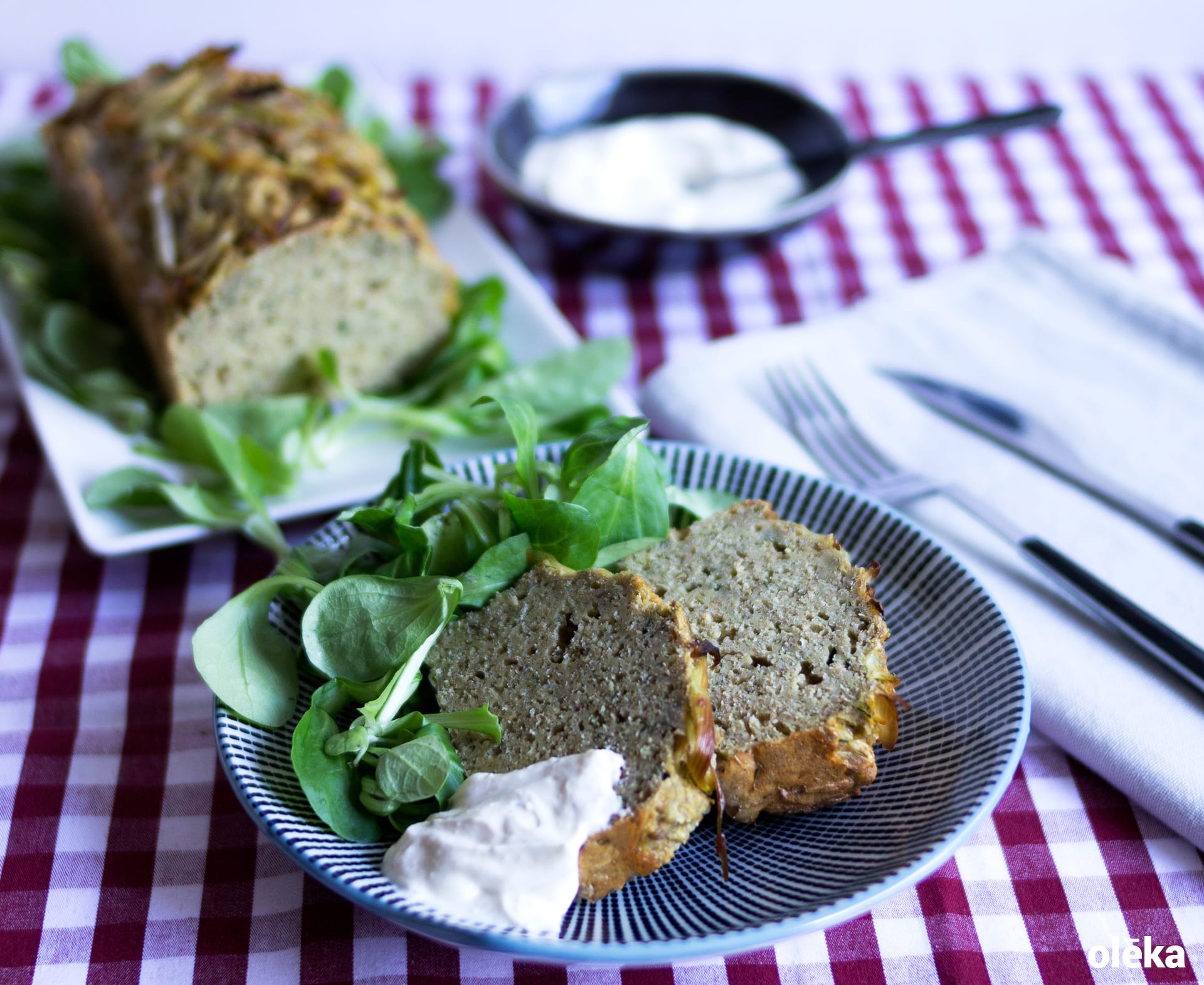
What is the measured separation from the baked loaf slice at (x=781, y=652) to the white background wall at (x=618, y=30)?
11.6 ft

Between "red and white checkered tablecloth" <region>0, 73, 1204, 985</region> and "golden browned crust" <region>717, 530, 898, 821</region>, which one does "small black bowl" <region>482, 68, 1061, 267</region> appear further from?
"golden browned crust" <region>717, 530, 898, 821</region>

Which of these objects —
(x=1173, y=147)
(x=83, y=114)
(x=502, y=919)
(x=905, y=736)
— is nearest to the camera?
(x=502, y=919)

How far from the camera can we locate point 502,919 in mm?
1446

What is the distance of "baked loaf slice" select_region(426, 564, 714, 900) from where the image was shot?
1566 millimetres

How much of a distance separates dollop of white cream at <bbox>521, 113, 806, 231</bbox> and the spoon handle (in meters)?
0.23

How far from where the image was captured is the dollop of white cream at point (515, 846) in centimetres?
146

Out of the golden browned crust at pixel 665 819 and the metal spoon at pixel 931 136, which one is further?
the metal spoon at pixel 931 136

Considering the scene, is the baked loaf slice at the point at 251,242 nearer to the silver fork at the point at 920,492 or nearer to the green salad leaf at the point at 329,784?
the silver fork at the point at 920,492

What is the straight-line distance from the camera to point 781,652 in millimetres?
1810

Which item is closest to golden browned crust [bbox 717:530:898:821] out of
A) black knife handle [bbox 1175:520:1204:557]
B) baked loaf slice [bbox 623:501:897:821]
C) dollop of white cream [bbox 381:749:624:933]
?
baked loaf slice [bbox 623:501:897:821]

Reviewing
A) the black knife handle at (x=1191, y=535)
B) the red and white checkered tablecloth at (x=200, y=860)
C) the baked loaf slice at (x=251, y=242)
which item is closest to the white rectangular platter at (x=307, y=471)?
the red and white checkered tablecloth at (x=200, y=860)

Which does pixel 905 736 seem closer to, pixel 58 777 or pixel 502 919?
pixel 502 919

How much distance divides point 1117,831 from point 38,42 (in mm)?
5419

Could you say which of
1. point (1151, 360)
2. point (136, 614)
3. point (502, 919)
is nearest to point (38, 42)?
point (136, 614)
